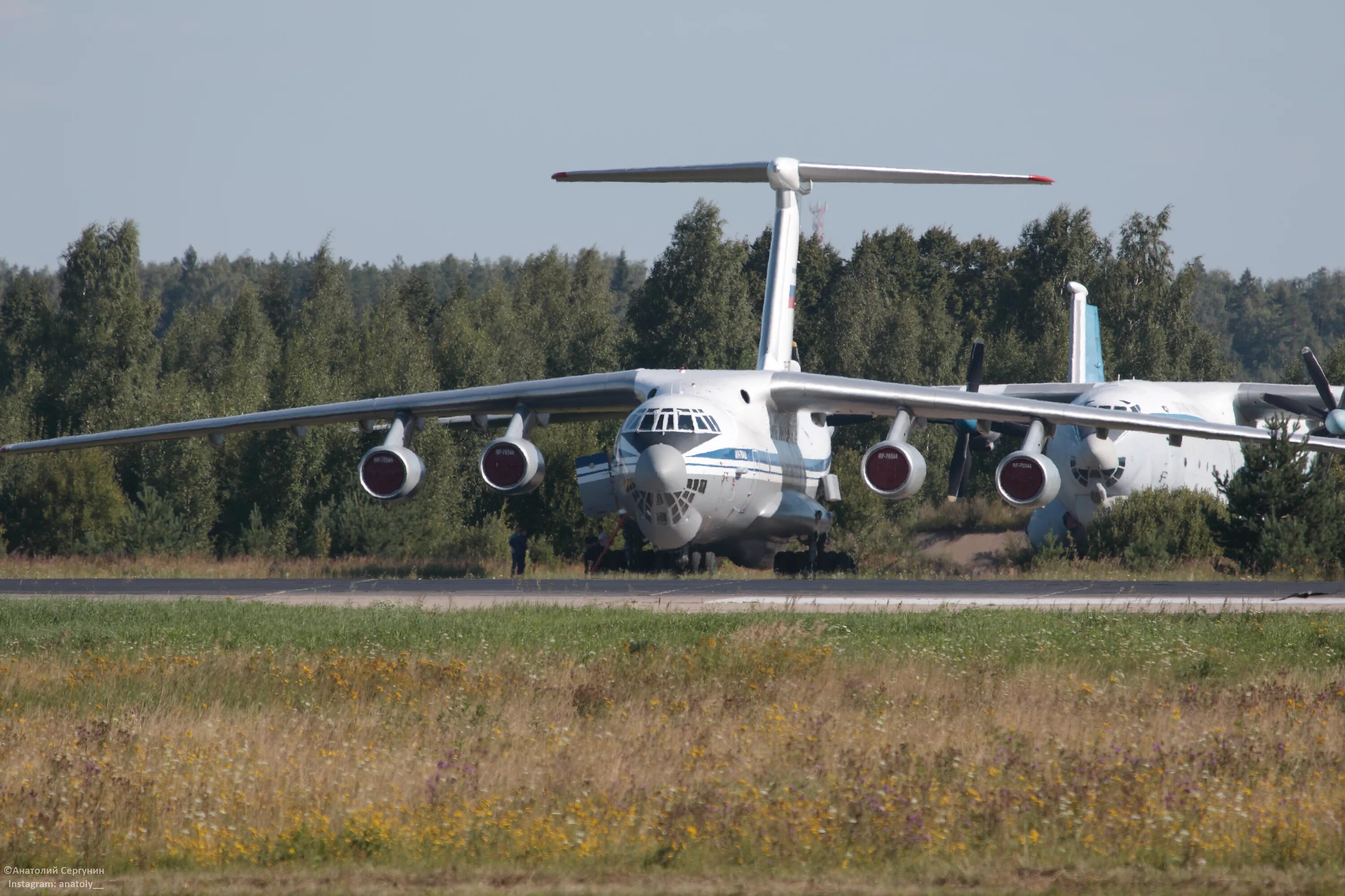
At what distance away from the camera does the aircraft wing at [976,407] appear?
2447 centimetres

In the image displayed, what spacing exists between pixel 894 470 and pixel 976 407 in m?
1.68

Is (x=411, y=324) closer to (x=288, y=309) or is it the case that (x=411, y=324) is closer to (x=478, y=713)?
(x=288, y=309)

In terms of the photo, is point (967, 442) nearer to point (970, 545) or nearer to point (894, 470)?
point (894, 470)

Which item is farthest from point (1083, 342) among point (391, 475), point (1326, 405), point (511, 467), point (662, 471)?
point (391, 475)

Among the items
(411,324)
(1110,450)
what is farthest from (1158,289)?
(411,324)

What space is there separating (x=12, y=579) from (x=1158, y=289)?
147 feet

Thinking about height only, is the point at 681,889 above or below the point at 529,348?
below

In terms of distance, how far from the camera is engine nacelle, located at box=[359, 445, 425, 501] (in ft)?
83.4

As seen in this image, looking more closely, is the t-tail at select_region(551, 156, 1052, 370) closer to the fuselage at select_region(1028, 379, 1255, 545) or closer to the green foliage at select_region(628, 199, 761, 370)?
the fuselage at select_region(1028, 379, 1255, 545)

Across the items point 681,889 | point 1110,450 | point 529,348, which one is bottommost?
point 681,889

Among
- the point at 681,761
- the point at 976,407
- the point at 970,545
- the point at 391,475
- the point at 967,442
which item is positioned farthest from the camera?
the point at 970,545

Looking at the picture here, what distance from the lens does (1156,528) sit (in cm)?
3002

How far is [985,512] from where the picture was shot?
149 ft

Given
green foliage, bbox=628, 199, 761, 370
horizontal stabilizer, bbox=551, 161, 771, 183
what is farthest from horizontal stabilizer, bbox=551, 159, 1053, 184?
green foliage, bbox=628, 199, 761, 370
